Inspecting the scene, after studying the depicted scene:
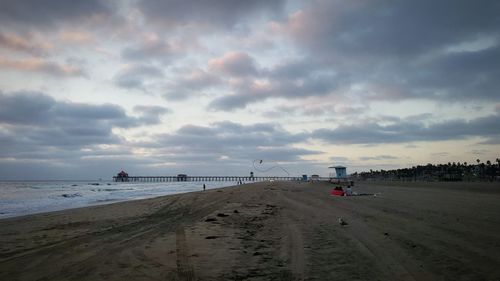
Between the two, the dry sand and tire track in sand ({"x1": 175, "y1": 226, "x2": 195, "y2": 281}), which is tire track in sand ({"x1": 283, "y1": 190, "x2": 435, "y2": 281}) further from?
tire track in sand ({"x1": 175, "y1": 226, "x2": 195, "y2": 281})

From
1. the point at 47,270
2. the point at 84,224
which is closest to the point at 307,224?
the point at 47,270

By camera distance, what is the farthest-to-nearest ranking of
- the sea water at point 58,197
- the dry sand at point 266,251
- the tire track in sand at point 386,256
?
the sea water at point 58,197, the dry sand at point 266,251, the tire track in sand at point 386,256

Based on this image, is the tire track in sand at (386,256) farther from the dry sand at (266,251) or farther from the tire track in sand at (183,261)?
the tire track in sand at (183,261)

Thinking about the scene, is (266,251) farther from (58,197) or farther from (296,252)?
(58,197)

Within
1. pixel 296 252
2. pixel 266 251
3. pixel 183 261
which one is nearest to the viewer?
pixel 183 261

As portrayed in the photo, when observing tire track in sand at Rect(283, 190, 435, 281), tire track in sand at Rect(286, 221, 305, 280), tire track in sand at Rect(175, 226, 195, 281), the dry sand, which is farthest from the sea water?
tire track in sand at Rect(283, 190, 435, 281)

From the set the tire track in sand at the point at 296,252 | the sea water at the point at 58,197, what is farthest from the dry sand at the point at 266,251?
the sea water at the point at 58,197

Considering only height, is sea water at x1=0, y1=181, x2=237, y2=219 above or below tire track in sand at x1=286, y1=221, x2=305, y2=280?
below

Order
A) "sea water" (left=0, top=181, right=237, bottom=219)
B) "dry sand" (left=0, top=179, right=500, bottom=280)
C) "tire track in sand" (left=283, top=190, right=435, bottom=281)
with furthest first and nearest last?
"sea water" (left=0, top=181, right=237, bottom=219)
"dry sand" (left=0, top=179, right=500, bottom=280)
"tire track in sand" (left=283, top=190, right=435, bottom=281)

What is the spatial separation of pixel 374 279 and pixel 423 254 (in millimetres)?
1930

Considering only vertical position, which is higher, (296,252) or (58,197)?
(296,252)

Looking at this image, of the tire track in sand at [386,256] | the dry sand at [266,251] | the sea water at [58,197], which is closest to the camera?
the tire track in sand at [386,256]

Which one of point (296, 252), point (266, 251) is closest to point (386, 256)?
point (296, 252)

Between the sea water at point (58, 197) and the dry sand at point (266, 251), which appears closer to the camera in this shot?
the dry sand at point (266, 251)
